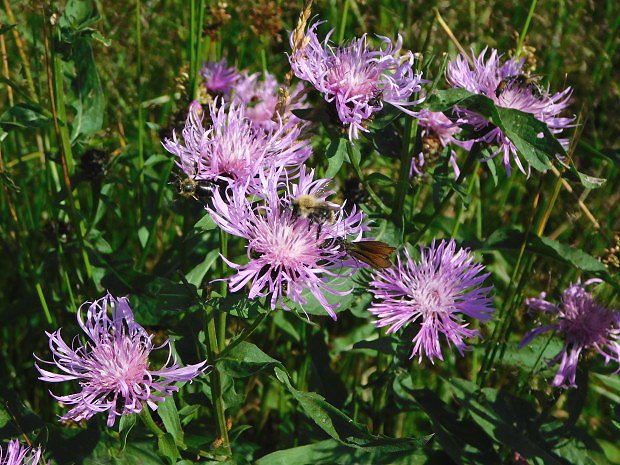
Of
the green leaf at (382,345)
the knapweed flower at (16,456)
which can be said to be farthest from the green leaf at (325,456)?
the knapweed flower at (16,456)

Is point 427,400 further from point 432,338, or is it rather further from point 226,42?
point 226,42

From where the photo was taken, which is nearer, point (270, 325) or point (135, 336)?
point (135, 336)

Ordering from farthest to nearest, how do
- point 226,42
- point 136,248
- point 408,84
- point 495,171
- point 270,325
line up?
1. point 226,42
2. point 136,248
3. point 270,325
4. point 495,171
5. point 408,84

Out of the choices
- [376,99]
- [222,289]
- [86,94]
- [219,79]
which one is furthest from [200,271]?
[219,79]

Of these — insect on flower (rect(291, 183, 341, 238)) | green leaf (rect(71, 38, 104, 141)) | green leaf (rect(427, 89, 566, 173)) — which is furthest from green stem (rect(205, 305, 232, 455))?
green leaf (rect(71, 38, 104, 141))

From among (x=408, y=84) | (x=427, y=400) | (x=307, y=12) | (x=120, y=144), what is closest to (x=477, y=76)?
(x=408, y=84)

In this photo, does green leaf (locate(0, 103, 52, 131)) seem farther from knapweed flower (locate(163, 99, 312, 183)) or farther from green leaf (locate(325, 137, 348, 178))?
green leaf (locate(325, 137, 348, 178))
